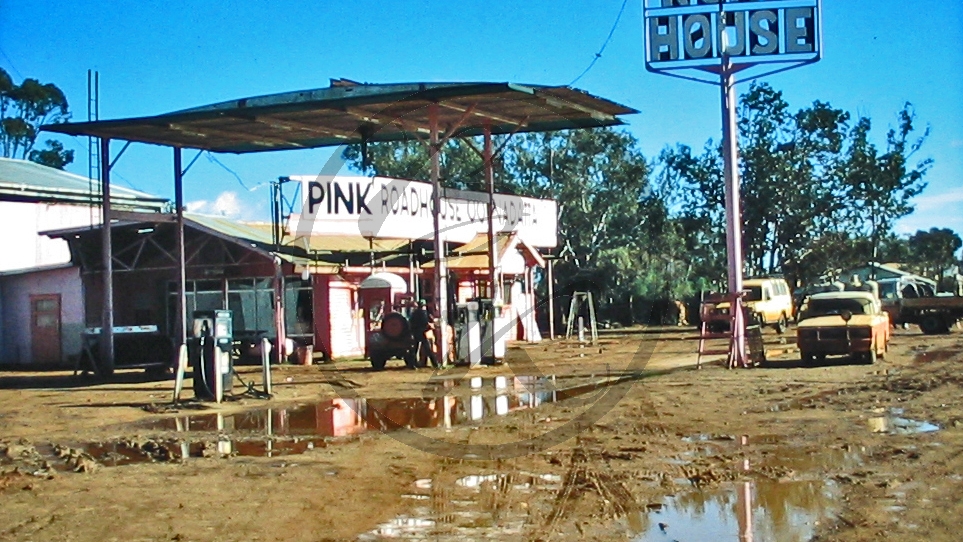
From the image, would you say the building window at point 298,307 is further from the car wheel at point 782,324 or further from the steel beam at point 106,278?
the car wheel at point 782,324

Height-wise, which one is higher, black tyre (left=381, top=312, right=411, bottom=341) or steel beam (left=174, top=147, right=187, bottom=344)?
steel beam (left=174, top=147, right=187, bottom=344)

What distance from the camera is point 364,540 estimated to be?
7977 millimetres

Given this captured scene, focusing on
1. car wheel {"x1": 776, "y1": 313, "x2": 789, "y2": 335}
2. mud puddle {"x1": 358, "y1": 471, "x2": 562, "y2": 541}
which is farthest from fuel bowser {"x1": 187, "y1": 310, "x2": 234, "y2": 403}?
car wheel {"x1": 776, "y1": 313, "x2": 789, "y2": 335}

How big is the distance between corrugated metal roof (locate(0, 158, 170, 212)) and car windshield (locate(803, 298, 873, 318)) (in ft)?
74.1

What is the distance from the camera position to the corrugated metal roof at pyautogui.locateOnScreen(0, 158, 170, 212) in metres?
36.1

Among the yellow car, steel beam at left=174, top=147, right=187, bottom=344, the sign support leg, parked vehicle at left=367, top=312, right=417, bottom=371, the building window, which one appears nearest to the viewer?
the yellow car

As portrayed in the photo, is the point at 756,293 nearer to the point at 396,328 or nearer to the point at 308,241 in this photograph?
the point at 308,241

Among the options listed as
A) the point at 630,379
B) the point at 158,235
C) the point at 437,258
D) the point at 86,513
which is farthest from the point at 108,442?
the point at 158,235

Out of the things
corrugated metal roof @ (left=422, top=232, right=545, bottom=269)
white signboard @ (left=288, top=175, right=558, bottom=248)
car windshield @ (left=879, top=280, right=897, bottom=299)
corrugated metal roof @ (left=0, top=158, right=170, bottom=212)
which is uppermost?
corrugated metal roof @ (left=0, top=158, right=170, bottom=212)

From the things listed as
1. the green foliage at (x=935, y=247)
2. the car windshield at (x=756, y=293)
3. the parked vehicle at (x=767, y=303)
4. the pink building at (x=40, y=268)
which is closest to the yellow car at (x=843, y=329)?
the parked vehicle at (x=767, y=303)

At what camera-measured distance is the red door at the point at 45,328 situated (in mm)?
32281

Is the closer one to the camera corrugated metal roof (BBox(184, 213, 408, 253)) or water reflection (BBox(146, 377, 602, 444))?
water reflection (BBox(146, 377, 602, 444))

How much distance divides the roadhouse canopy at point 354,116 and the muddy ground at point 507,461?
634 centimetres

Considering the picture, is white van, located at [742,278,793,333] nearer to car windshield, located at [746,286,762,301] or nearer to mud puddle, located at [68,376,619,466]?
car windshield, located at [746,286,762,301]
